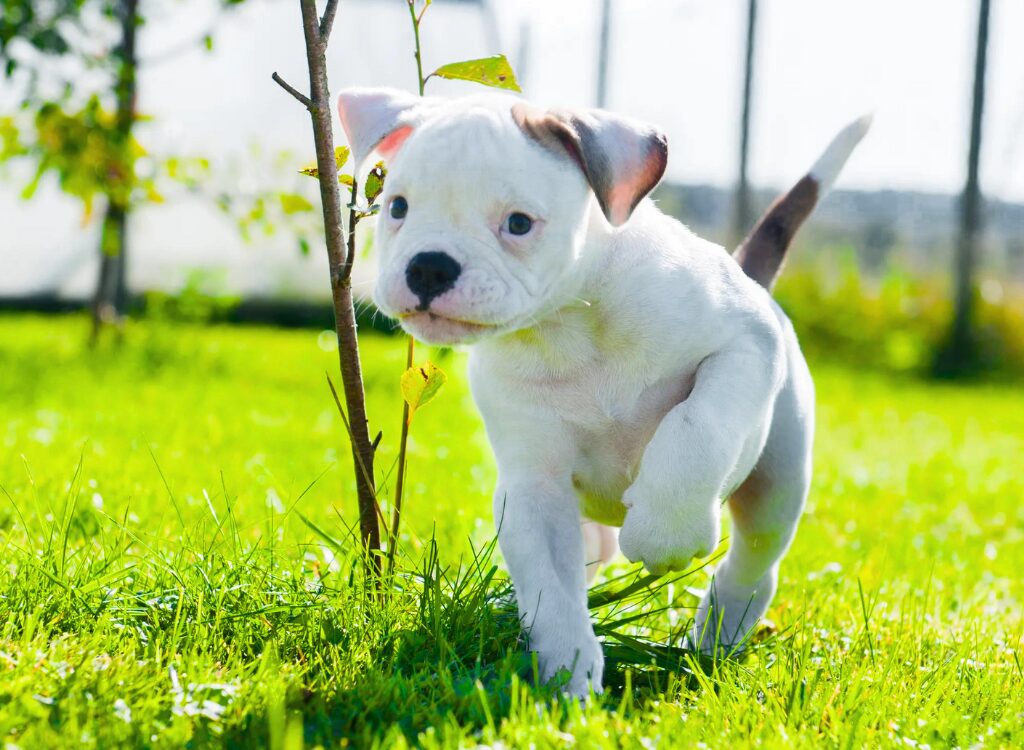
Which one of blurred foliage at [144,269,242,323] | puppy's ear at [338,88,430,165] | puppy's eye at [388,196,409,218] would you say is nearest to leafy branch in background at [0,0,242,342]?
blurred foliage at [144,269,242,323]

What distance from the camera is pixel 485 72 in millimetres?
2287

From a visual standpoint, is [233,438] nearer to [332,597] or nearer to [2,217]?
[332,597]

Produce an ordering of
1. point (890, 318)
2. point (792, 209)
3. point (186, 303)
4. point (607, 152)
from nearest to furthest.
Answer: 1. point (607, 152)
2. point (792, 209)
3. point (186, 303)
4. point (890, 318)

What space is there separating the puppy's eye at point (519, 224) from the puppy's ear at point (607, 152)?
0.14 m

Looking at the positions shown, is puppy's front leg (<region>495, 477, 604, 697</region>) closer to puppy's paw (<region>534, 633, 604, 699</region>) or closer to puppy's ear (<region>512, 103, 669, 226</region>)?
puppy's paw (<region>534, 633, 604, 699</region>)

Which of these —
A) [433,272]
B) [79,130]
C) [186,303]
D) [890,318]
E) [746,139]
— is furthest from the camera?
[746,139]

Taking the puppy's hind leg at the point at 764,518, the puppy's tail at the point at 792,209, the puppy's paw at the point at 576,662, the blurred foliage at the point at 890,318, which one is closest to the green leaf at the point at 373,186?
the puppy's paw at the point at 576,662

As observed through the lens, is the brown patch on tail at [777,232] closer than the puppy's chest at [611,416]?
No

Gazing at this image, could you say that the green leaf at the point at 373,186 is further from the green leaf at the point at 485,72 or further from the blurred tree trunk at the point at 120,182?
the blurred tree trunk at the point at 120,182

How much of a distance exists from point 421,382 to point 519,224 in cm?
40

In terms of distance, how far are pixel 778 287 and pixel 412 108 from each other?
9922 mm

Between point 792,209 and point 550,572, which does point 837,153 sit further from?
point 550,572

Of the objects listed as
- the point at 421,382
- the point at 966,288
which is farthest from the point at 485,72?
the point at 966,288

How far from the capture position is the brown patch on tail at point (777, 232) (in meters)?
3.06
